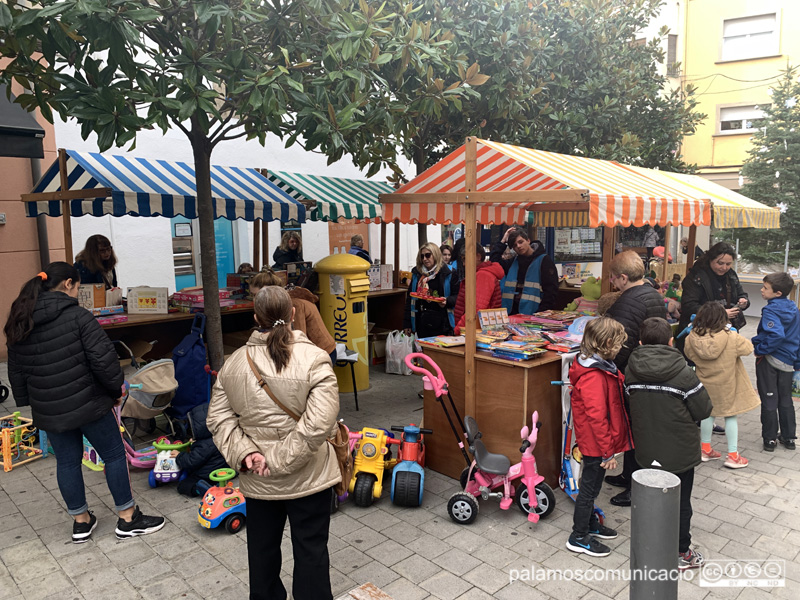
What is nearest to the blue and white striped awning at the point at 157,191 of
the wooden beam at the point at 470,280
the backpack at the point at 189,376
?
the backpack at the point at 189,376

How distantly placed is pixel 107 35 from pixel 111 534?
3.40 m

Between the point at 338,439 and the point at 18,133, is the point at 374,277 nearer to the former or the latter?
the point at 18,133

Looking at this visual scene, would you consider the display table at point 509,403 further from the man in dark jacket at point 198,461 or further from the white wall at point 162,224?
the white wall at point 162,224

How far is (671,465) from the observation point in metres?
3.67

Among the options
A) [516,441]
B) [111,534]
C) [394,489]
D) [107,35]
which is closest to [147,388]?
[111,534]

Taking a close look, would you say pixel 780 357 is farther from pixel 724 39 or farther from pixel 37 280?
pixel 724 39

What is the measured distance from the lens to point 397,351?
8.86m

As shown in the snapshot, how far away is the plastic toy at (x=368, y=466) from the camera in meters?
4.64

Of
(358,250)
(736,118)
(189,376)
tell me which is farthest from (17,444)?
(736,118)

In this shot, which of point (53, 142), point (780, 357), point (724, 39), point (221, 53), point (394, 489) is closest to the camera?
point (394, 489)

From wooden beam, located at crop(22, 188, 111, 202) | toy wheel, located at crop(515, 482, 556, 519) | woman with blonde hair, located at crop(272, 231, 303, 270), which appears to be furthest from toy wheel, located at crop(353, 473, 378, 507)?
woman with blonde hair, located at crop(272, 231, 303, 270)

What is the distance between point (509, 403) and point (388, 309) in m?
5.44

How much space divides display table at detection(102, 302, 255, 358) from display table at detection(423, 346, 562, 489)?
368cm

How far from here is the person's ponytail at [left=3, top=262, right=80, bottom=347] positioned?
383 centimetres
